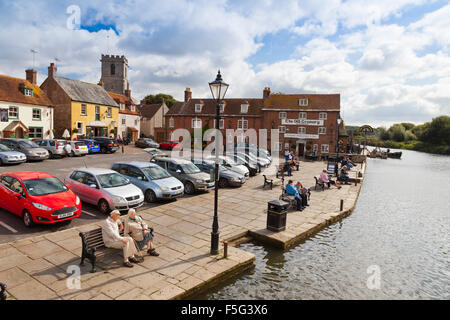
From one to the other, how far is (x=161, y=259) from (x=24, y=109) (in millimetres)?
31451

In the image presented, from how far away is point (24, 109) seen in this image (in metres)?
30.2

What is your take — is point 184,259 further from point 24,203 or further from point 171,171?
point 171,171

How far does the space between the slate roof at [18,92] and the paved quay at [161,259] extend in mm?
27173

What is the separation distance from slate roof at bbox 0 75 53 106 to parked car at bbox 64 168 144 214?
79.3 feet

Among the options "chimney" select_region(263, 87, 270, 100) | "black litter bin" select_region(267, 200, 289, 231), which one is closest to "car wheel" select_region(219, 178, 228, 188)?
"black litter bin" select_region(267, 200, 289, 231)

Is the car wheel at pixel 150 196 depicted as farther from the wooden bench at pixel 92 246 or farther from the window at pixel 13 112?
the window at pixel 13 112

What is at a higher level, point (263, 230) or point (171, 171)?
point (171, 171)

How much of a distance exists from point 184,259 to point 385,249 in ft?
22.7

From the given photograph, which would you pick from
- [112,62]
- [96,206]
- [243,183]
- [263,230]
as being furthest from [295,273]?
[112,62]

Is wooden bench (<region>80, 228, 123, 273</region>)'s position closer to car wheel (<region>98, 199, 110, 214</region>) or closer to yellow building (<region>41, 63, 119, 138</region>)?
car wheel (<region>98, 199, 110, 214</region>)

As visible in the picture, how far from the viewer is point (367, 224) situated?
12234 mm

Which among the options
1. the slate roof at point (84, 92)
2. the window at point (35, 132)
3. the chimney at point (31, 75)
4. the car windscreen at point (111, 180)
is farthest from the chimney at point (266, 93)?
the car windscreen at point (111, 180)

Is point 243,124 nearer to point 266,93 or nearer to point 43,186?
point 266,93
